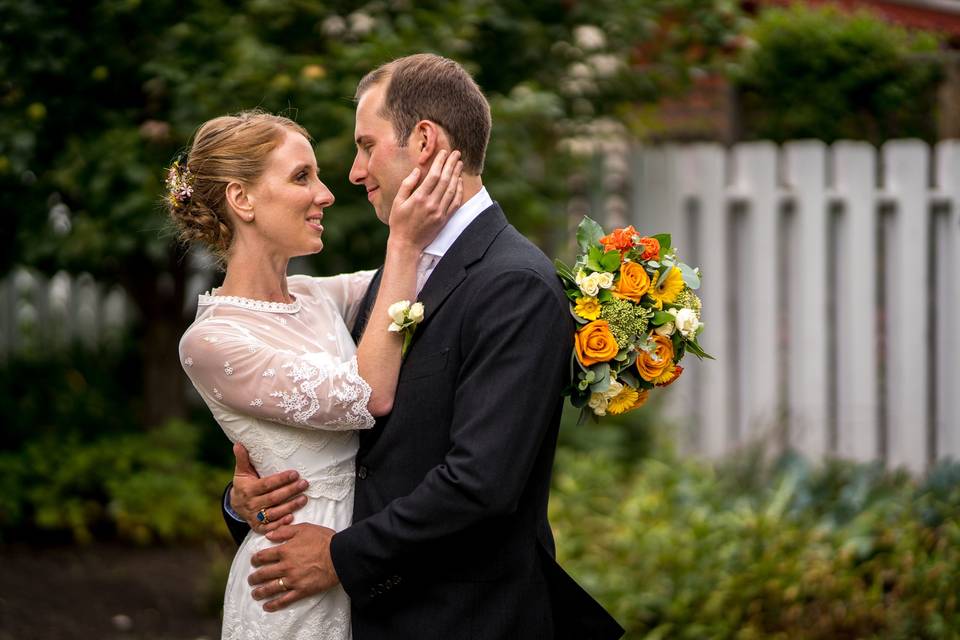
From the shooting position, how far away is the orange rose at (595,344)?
266 cm

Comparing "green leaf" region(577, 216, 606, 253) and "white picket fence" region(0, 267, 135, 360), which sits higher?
"green leaf" region(577, 216, 606, 253)

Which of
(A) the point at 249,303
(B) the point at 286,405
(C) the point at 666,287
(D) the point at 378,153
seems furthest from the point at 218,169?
(C) the point at 666,287

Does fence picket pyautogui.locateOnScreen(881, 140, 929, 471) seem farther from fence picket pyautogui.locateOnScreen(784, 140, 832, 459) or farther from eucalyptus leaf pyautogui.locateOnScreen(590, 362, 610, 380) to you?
eucalyptus leaf pyautogui.locateOnScreen(590, 362, 610, 380)

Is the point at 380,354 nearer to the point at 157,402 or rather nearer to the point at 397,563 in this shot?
the point at 397,563

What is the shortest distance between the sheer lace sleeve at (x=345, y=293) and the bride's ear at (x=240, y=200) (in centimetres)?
38

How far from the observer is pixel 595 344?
8.73 ft

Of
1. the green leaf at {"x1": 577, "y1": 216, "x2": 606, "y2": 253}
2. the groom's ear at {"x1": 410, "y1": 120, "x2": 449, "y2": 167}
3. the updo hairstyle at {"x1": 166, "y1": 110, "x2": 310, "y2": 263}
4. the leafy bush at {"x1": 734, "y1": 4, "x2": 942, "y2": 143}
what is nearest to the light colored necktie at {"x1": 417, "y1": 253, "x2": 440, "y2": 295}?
the groom's ear at {"x1": 410, "y1": 120, "x2": 449, "y2": 167}

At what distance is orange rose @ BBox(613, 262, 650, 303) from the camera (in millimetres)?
2764

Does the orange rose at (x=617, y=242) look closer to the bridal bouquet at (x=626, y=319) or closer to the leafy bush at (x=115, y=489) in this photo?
the bridal bouquet at (x=626, y=319)

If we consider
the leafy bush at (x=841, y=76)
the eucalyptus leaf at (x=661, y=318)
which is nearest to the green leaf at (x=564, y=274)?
the eucalyptus leaf at (x=661, y=318)

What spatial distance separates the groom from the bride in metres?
0.08

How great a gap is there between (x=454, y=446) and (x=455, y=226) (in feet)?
2.00

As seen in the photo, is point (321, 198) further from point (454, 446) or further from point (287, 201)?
point (454, 446)

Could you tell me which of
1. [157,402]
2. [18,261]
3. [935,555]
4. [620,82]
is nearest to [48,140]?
[18,261]
